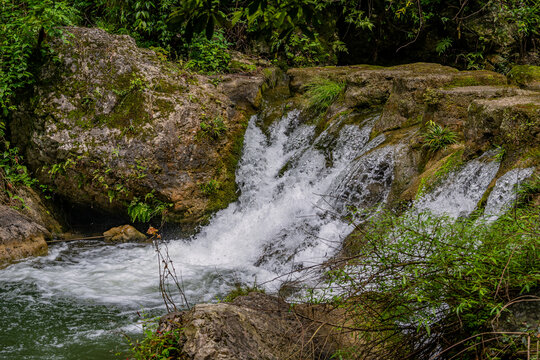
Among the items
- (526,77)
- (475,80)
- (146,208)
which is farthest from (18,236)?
(526,77)

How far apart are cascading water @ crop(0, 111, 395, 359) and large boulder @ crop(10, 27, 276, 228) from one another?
Result: 0.66 meters

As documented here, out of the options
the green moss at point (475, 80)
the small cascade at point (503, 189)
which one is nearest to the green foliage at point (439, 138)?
the green moss at point (475, 80)

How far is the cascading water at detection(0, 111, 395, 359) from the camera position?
416 cm

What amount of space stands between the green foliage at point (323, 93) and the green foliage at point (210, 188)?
2.55 m

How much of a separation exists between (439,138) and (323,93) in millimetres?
3307

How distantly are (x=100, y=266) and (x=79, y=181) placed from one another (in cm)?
182

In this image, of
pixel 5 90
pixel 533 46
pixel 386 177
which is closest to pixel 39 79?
pixel 5 90

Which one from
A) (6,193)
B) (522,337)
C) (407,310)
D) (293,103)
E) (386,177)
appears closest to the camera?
(522,337)

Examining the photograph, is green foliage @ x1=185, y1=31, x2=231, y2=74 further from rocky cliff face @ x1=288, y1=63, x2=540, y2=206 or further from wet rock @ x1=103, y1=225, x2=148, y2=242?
wet rock @ x1=103, y1=225, x2=148, y2=242

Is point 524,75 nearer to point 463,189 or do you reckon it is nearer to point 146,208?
point 463,189

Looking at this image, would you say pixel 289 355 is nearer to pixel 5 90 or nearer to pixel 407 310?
pixel 407 310

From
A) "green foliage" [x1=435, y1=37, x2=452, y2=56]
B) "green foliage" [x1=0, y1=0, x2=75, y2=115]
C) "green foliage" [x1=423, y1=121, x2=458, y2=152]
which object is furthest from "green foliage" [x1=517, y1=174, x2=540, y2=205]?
"green foliage" [x1=435, y1=37, x2=452, y2=56]

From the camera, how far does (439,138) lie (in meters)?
5.55

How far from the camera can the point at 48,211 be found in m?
7.36
